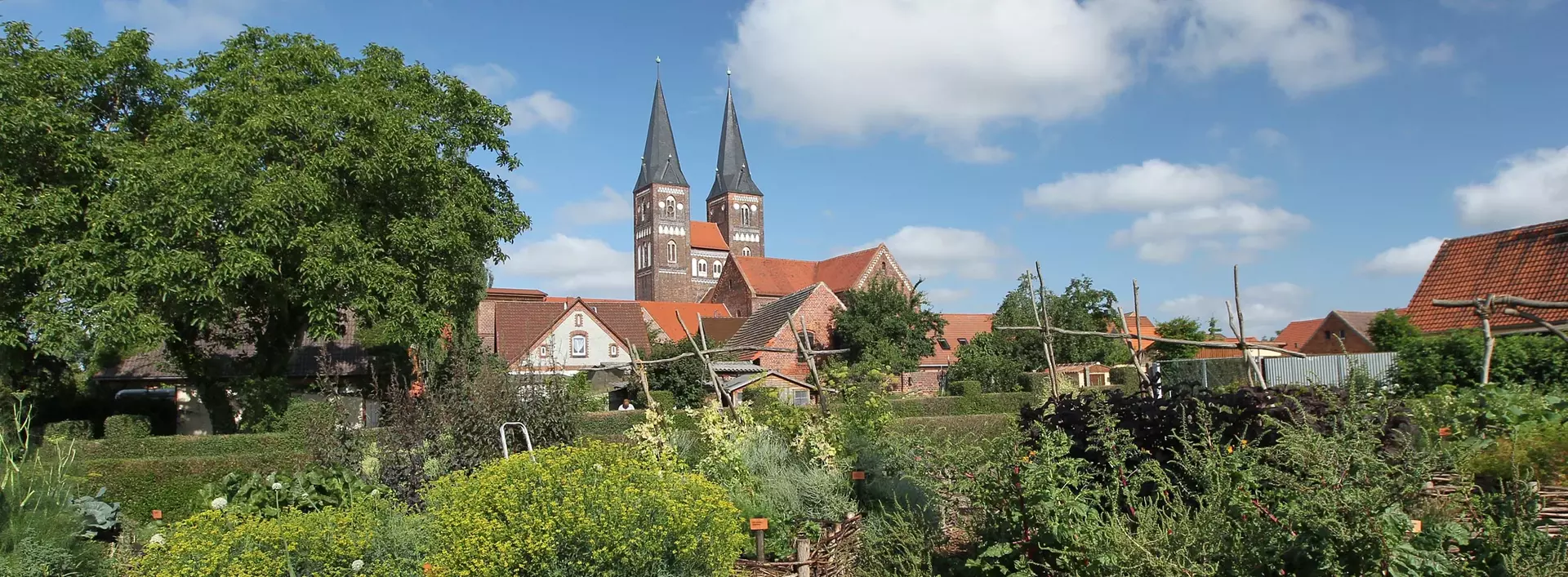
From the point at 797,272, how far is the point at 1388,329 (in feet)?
162

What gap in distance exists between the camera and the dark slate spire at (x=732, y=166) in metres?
98.1

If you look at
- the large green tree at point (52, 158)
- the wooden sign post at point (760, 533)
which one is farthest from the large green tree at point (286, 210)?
the wooden sign post at point (760, 533)

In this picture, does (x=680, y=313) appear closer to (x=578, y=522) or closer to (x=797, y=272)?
(x=797, y=272)

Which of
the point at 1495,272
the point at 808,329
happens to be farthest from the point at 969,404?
the point at 808,329

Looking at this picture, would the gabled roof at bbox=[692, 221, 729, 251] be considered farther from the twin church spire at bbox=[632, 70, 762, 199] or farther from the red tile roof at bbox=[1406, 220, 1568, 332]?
the red tile roof at bbox=[1406, 220, 1568, 332]

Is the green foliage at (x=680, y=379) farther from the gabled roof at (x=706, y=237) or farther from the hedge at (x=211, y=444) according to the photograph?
the gabled roof at (x=706, y=237)

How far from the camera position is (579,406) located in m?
11.8

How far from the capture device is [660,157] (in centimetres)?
9469

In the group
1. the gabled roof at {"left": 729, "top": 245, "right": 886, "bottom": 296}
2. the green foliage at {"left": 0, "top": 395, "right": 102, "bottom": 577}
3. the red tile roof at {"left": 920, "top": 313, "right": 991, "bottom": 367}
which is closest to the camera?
the green foliage at {"left": 0, "top": 395, "right": 102, "bottom": 577}

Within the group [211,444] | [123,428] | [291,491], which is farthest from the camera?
[211,444]

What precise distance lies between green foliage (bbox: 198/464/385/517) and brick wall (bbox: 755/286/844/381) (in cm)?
2963

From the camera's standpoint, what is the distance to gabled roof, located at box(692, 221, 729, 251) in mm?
96188

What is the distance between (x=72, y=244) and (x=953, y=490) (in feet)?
58.6

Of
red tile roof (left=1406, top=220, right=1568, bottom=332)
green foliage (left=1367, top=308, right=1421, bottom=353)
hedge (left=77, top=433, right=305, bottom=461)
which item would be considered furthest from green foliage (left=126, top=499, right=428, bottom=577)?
green foliage (left=1367, top=308, right=1421, bottom=353)
